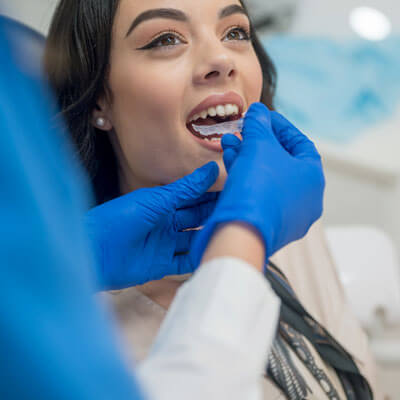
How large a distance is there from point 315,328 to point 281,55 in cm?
166

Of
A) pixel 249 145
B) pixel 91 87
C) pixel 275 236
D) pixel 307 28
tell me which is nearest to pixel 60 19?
pixel 91 87

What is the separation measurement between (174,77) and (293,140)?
0.23 metres

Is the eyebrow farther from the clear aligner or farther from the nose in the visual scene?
the clear aligner

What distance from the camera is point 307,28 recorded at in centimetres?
239

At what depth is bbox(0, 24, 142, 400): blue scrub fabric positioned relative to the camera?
30 centimetres

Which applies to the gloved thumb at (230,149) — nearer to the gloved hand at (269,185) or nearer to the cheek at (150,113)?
the gloved hand at (269,185)

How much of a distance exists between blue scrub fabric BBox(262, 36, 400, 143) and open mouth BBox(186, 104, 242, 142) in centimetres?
124

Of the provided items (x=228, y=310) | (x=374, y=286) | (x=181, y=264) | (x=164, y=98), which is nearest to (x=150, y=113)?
(x=164, y=98)

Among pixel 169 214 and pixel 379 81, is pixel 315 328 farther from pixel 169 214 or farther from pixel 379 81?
pixel 379 81

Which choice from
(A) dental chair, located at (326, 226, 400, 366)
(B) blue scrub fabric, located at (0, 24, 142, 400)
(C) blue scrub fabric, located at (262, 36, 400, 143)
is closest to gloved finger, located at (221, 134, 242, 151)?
(B) blue scrub fabric, located at (0, 24, 142, 400)

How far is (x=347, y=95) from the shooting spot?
7.04ft

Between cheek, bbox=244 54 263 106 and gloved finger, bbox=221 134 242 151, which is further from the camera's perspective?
cheek, bbox=244 54 263 106

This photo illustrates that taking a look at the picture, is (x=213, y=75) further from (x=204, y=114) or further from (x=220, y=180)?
(x=220, y=180)

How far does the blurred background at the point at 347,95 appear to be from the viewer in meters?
1.89
